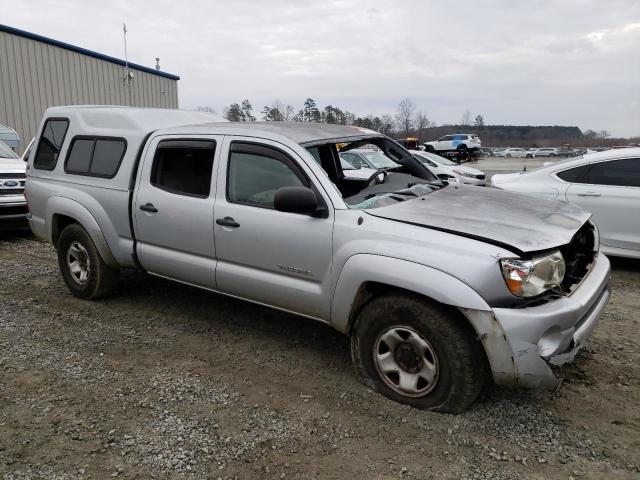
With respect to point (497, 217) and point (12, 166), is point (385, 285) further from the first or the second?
point (12, 166)

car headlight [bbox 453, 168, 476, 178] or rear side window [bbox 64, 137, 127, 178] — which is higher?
rear side window [bbox 64, 137, 127, 178]

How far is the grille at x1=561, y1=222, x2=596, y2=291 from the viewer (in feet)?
11.0

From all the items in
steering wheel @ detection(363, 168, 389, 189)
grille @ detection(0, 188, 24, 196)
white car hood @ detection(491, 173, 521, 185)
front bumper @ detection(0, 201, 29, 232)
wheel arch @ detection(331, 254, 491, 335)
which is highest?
steering wheel @ detection(363, 168, 389, 189)

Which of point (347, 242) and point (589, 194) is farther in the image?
point (589, 194)

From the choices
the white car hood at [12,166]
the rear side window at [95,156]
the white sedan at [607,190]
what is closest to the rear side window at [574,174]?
the white sedan at [607,190]

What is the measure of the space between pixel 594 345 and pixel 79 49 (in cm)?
2038

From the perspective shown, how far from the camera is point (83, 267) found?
5324 mm

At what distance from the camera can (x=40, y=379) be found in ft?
12.2

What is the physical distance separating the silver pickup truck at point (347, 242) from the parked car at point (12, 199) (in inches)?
142

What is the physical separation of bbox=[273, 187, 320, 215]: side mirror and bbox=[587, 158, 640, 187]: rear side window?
4.84 m

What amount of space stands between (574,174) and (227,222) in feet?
16.6

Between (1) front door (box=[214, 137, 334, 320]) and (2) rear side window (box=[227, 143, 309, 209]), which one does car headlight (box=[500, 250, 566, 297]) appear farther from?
(2) rear side window (box=[227, 143, 309, 209])

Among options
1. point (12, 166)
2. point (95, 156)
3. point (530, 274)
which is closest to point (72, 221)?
point (95, 156)

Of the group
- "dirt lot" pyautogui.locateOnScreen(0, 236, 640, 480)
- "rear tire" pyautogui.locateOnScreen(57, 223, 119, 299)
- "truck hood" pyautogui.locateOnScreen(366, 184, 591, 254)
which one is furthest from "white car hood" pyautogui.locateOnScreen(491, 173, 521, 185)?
"rear tire" pyautogui.locateOnScreen(57, 223, 119, 299)
